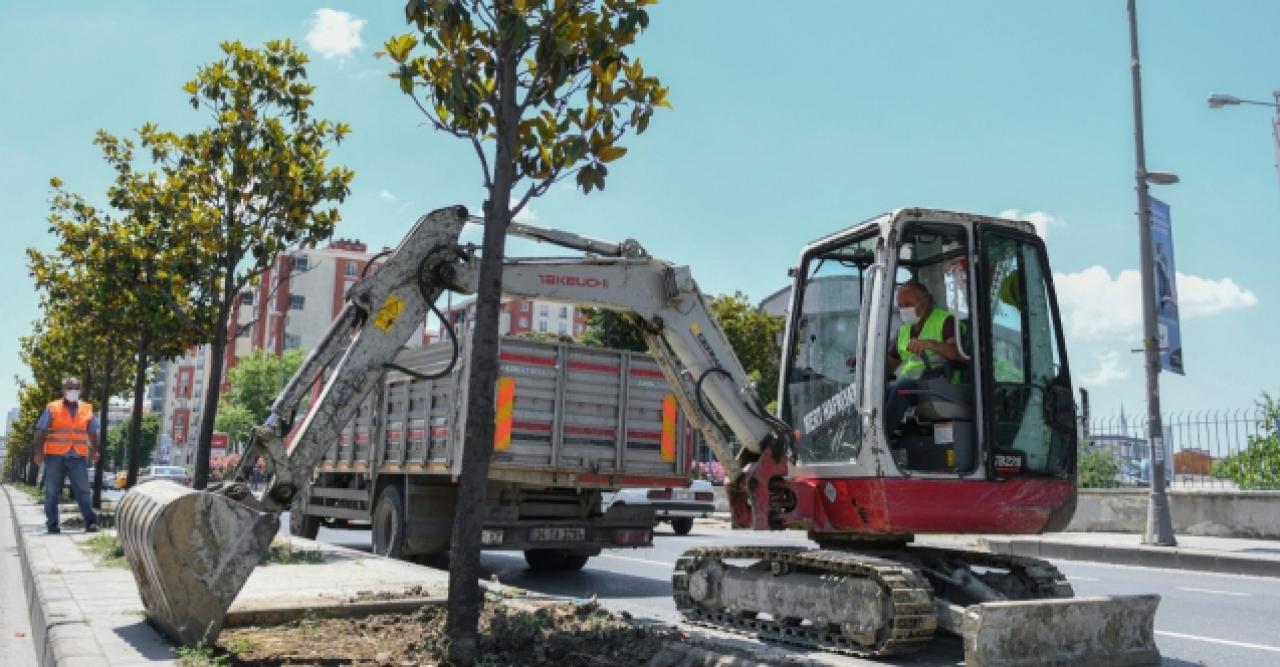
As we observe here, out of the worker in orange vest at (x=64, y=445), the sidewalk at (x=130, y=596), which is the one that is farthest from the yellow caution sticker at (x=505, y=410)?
the worker in orange vest at (x=64, y=445)

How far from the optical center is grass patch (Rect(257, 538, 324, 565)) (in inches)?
375

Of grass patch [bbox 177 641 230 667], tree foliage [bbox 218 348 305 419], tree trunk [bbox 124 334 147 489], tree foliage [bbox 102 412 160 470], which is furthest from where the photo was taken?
tree foliage [bbox 102 412 160 470]

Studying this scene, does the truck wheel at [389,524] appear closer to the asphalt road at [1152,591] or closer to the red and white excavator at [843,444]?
the asphalt road at [1152,591]

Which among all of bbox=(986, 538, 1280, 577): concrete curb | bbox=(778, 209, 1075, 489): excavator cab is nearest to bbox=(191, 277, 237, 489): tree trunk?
bbox=(778, 209, 1075, 489): excavator cab

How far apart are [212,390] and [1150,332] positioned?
13840mm

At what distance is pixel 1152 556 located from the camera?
14.1 metres

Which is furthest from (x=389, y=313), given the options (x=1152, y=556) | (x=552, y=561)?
(x=1152, y=556)

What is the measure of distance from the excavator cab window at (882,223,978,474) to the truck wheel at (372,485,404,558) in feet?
→ 20.8

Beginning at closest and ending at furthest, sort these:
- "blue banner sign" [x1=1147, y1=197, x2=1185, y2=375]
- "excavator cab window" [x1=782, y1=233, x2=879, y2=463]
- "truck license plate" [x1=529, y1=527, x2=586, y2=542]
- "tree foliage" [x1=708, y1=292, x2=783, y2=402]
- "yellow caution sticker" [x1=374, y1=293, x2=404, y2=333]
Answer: "yellow caution sticker" [x1=374, y1=293, x2=404, y2=333]
"excavator cab window" [x1=782, y1=233, x2=879, y2=463]
"truck license plate" [x1=529, y1=527, x2=586, y2=542]
"blue banner sign" [x1=1147, y1=197, x2=1185, y2=375]
"tree foliage" [x1=708, y1=292, x2=783, y2=402]

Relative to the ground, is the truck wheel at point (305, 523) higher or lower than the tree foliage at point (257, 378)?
lower

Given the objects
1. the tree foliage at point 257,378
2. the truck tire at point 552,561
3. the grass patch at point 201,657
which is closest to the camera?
the grass patch at point 201,657

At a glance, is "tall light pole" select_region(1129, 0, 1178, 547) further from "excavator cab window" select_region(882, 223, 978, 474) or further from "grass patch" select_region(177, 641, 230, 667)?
"grass patch" select_region(177, 641, 230, 667)

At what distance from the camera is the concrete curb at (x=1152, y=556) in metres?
12.8

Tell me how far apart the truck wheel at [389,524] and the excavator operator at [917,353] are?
6.37 meters
